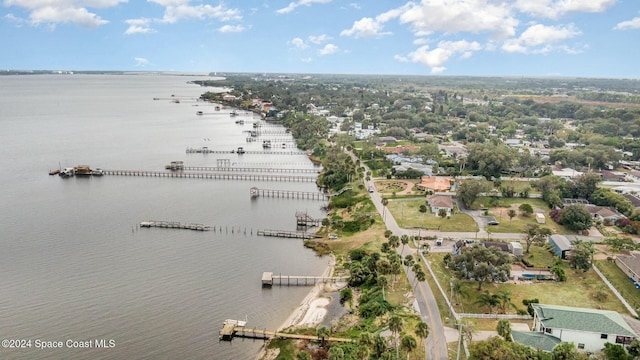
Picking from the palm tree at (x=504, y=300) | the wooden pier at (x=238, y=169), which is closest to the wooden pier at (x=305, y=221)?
the palm tree at (x=504, y=300)

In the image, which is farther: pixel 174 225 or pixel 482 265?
pixel 174 225

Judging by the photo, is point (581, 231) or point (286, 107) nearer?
point (581, 231)

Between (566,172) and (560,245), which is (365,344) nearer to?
(560,245)

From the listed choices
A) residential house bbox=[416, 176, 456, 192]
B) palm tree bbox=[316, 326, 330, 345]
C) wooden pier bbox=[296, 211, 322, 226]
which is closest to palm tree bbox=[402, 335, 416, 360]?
palm tree bbox=[316, 326, 330, 345]

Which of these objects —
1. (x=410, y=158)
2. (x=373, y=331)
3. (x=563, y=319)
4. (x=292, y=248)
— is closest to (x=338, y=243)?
(x=292, y=248)

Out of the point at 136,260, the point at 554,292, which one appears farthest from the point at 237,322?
the point at 554,292

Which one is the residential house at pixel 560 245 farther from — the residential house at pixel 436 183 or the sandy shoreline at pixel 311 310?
the sandy shoreline at pixel 311 310

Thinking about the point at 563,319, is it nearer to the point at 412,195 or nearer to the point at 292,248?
the point at 292,248
